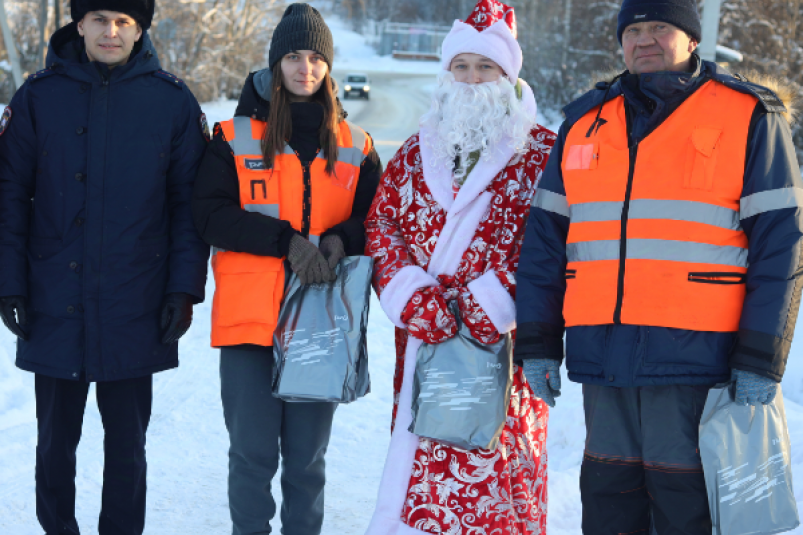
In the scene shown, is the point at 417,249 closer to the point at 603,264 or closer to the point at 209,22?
the point at 603,264

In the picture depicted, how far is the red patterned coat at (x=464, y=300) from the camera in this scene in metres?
2.80

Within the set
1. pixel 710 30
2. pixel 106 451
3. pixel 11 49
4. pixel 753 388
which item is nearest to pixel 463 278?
pixel 753 388

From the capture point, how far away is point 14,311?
287cm

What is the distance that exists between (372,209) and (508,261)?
0.56 metres

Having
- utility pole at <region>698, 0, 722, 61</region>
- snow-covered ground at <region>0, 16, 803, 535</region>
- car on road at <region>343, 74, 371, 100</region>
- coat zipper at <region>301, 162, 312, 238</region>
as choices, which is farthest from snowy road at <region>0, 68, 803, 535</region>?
car on road at <region>343, 74, 371, 100</region>

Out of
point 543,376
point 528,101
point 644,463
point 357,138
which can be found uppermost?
point 528,101

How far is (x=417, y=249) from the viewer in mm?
2969

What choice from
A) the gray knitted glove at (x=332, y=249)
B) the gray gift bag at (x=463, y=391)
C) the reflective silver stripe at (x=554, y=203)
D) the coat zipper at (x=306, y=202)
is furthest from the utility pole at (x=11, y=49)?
the reflective silver stripe at (x=554, y=203)

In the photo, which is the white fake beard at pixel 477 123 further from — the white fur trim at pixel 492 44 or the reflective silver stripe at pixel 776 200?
the reflective silver stripe at pixel 776 200

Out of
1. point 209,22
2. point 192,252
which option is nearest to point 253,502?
point 192,252

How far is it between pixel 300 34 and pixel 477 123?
72cm

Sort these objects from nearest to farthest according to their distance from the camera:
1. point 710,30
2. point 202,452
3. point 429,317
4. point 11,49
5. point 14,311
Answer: point 429,317 → point 14,311 → point 202,452 → point 710,30 → point 11,49

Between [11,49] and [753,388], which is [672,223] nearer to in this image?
[753,388]

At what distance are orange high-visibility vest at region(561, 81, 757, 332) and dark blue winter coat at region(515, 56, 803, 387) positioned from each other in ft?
0.12
